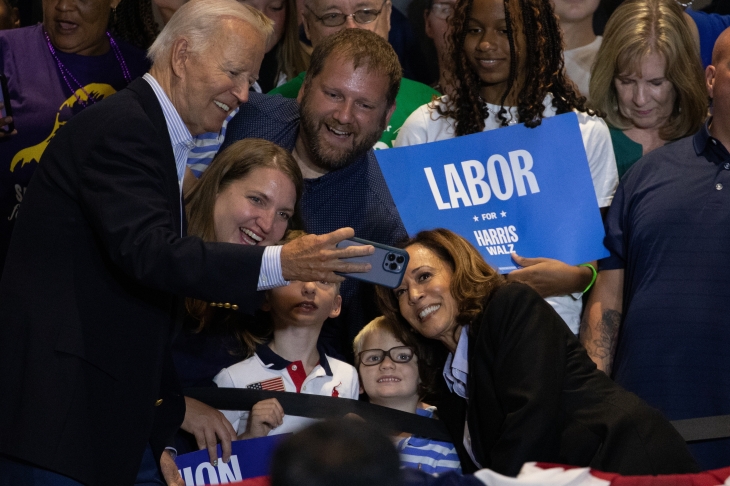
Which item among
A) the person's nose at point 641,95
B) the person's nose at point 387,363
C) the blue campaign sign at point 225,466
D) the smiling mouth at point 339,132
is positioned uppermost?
the person's nose at point 641,95

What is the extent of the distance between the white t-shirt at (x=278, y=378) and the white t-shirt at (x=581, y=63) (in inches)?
70.7

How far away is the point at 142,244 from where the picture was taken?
7.73 feet

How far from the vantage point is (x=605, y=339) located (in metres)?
3.78

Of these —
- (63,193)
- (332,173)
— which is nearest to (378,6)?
(332,173)

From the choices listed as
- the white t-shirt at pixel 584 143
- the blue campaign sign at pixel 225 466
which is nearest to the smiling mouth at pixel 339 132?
the white t-shirt at pixel 584 143

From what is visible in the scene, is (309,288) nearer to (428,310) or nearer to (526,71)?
(428,310)

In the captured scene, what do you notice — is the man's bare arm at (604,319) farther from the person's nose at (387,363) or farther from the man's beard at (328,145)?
the man's beard at (328,145)

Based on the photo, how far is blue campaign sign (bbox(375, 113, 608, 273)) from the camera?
3691mm

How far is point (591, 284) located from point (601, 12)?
6.29 feet

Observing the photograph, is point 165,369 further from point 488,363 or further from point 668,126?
point 668,126

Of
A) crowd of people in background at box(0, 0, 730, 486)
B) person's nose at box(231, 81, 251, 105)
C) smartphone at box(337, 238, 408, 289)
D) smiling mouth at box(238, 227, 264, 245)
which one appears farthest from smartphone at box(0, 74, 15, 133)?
smartphone at box(337, 238, 408, 289)

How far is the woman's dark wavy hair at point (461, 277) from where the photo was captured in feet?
10.8

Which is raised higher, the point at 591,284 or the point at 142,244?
the point at 142,244

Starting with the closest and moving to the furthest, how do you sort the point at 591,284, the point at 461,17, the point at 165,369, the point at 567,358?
the point at 165,369, the point at 567,358, the point at 591,284, the point at 461,17
